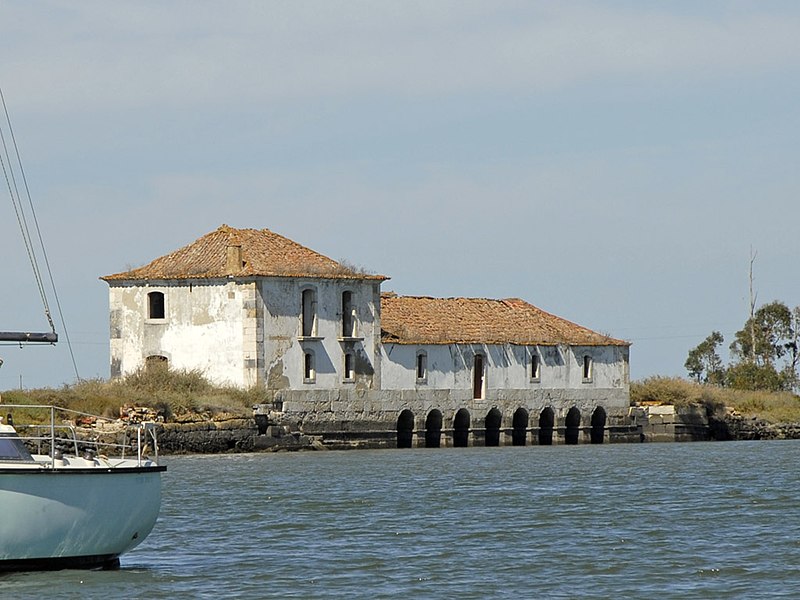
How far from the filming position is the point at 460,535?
28000 mm

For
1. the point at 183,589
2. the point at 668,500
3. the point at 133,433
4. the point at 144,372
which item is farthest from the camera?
the point at 144,372

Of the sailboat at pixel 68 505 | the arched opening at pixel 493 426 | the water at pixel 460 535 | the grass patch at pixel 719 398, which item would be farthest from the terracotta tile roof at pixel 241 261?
the sailboat at pixel 68 505

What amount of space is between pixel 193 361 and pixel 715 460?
1709 centimetres

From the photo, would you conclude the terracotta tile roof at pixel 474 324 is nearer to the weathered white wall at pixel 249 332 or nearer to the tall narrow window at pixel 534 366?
the tall narrow window at pixel 534 366

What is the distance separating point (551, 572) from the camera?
922 inches

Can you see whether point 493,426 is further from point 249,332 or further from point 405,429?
point 249,332

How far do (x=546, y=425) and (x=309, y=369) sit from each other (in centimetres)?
1173

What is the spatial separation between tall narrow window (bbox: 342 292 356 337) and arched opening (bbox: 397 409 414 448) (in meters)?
3.67

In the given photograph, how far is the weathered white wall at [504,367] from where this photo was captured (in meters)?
60.6

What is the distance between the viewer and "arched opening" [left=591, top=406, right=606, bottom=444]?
66.9 meters

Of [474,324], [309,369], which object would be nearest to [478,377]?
[474,324]

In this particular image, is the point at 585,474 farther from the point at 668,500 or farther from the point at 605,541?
the point at 605,541

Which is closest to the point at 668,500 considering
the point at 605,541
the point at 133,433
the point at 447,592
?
the point at 605,541

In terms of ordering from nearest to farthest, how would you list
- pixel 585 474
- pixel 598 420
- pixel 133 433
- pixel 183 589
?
1. pixel 183 589
2. pixel 585 474
3. pixel 133 433
4. pixel 598 420
